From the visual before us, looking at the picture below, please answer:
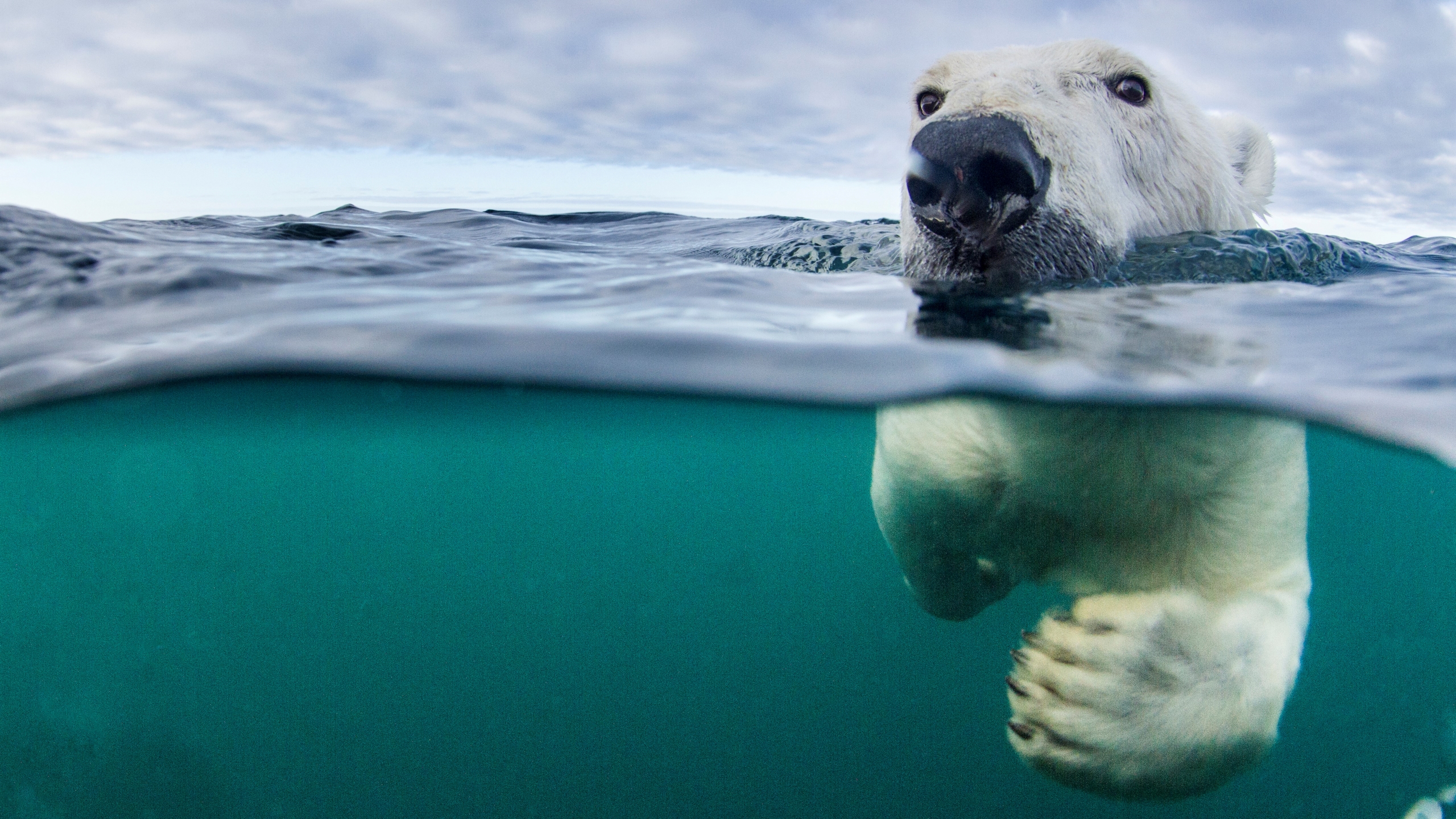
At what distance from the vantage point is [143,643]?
11.1 metres

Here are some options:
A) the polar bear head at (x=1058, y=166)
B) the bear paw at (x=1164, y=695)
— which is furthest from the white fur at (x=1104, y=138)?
the bear paw at (x=1164, y=695)

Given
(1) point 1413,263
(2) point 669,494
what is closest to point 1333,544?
(1) point 1413,263

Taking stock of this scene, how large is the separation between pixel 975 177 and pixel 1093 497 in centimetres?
96

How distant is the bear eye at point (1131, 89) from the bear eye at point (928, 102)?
62 cm

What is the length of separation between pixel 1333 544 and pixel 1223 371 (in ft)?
45.4

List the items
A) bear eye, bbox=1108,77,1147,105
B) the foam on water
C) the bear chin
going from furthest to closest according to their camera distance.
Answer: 1. bear eye, bbox=1108,77,1147,105
2. the foam on water
3. the bear chin

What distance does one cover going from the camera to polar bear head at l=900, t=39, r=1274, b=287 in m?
2.14

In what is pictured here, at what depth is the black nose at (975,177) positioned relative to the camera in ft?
6.73

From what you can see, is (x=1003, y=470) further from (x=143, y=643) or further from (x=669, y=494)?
(x=143, y=643)

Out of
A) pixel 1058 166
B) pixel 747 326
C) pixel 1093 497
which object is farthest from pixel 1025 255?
pixel 747 326

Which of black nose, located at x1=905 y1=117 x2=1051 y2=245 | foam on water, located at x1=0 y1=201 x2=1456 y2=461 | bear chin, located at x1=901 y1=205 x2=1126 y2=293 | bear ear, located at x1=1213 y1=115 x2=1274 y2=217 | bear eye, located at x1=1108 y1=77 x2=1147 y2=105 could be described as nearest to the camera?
black nose, located at x1=905 y1=117 x2=1051 y2=245

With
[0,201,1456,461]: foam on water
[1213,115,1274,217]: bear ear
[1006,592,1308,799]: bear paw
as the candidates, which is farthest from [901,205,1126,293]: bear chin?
[1213,115,1274,217]: bear ear

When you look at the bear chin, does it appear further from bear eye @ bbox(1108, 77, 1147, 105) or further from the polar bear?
bear eye @ bbox(1108, 77, 1147, 105)

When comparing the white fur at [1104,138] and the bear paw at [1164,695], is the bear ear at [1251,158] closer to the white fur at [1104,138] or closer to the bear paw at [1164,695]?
the white fur at [1104,138]
